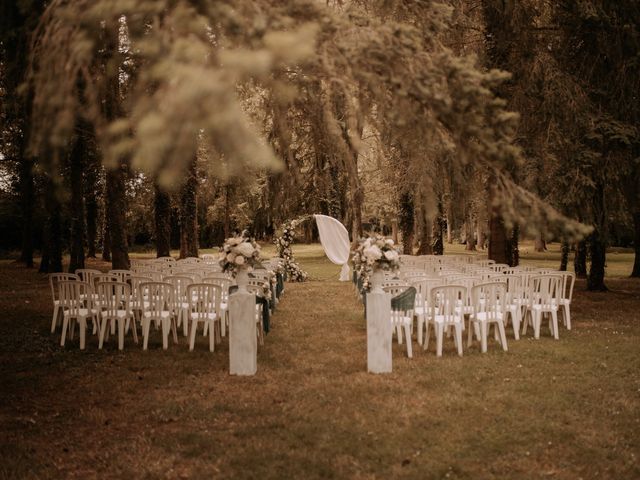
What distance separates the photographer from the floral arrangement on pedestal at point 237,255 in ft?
23.5

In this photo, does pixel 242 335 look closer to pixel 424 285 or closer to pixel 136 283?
Answer: pixel 136 283

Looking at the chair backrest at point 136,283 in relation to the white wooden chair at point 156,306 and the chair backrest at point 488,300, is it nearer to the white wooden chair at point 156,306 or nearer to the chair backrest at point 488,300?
the white wooden chair at point 156,306

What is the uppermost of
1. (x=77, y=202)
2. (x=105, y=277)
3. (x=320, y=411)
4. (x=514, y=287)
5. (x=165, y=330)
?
(x=77, y=202)

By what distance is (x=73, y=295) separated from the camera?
841 cm

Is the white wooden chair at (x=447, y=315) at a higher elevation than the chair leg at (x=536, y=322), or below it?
higher

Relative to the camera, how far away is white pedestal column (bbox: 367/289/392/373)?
690 cm

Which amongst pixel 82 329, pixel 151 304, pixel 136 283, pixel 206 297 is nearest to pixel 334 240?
pixel 136 283

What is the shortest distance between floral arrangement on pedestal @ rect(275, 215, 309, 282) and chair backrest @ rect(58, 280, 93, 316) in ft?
29.5

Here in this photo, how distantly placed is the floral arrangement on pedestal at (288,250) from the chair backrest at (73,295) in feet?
29.5

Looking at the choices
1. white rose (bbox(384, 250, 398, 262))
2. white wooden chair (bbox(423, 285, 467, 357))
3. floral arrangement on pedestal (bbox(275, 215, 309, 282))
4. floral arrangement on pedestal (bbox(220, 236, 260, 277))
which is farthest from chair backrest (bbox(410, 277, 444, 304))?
floral arrangement on pedestal (bbox(275, 215, 309, 282))

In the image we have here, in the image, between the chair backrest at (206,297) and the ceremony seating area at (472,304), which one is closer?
the ceremony seating area at (472,304)

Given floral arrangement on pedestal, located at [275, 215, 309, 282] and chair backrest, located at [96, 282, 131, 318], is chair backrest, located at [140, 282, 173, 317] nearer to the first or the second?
chair backrest, located at [96, 282, 131, 318]

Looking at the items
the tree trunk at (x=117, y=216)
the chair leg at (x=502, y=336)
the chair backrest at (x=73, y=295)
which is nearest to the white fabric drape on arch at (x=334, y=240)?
the tree trunk at (x=117, y=216)

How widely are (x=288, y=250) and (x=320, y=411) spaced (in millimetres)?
12412
